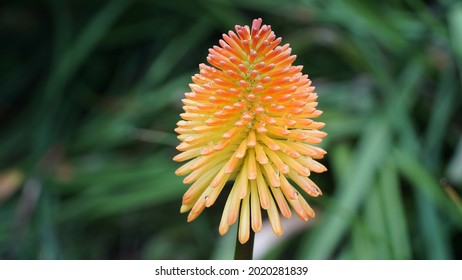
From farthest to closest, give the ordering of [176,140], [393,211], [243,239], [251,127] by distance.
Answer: [176,140]
[393,211]
[251,127]
[243,239]

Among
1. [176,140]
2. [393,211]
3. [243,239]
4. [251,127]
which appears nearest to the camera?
→ [243,239]

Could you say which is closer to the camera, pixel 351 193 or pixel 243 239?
pixel 243 239

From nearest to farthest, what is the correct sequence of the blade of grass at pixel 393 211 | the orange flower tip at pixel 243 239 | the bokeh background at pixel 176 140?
the orange flower tip at pixel 243 239
the blade of grass at pixel 393 211
the bokeh background at pixel 176 140

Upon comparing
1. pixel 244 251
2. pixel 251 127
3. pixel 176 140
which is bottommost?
pixel 244 251

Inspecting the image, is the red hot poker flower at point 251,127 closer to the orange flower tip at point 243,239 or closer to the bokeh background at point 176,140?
the orange flower tip at point 243,239

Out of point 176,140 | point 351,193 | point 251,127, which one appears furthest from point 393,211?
point 251,127

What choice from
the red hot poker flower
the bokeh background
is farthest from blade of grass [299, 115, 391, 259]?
the red hot poker flower

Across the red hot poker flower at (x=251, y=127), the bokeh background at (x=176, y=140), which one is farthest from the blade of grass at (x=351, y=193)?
the red hot poker flower at (x=251, y=127)

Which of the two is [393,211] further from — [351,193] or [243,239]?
[243,239]
